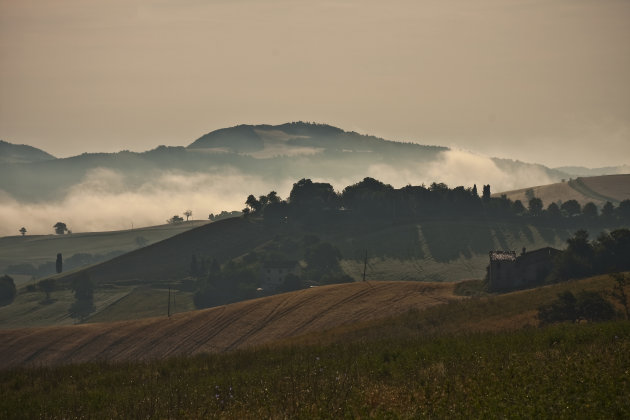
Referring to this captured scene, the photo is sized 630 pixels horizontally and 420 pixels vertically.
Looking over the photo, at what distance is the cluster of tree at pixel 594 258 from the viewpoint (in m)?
106

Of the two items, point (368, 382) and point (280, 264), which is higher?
point (368, 382)

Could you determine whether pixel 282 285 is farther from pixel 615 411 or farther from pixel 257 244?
pixel 615 411

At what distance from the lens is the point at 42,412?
27.3 m

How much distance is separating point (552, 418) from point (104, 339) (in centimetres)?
7909

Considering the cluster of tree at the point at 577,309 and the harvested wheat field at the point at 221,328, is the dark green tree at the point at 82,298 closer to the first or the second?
A: the harvested wheat field at the point at 221,328

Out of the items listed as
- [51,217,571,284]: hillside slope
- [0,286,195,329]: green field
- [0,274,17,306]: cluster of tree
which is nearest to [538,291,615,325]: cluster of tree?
[51,217,571,284]: hillside slope

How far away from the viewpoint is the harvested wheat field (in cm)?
8175

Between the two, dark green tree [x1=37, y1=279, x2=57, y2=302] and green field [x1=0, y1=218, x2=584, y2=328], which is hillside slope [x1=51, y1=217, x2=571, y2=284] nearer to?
green field [x1=0, y1=218, x2=584, y2=328]

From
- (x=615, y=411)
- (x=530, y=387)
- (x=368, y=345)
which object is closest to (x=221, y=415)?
(x=530, y=387)

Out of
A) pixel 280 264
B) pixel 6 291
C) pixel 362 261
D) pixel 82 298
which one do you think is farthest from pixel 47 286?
pixel 362 261

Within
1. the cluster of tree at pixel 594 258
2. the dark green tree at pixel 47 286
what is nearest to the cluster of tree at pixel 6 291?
the dark green tree at pixel 47 286

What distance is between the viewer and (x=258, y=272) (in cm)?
17350

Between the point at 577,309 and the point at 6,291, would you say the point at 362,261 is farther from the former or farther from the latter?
the point at 577,309

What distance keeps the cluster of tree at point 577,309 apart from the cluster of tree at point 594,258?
1740 inches
